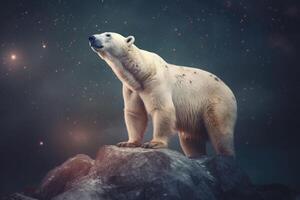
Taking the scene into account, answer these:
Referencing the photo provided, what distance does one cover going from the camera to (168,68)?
31.2 feet

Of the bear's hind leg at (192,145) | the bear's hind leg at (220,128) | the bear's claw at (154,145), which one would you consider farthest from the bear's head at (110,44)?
the bear's hind leg at (192,145)

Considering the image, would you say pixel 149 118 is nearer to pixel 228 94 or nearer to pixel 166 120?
pixel 166 120

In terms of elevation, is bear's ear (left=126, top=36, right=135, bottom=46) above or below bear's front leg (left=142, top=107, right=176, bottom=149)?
above

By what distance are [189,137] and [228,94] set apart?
141 cm

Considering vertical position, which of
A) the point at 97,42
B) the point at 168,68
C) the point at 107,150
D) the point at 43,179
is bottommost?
the point at 43,179

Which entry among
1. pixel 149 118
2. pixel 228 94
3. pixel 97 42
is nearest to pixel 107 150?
pixel 149 118

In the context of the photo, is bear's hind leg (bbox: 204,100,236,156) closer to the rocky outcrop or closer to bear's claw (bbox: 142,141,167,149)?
the rocky outcrop

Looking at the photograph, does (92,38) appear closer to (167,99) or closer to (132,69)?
(132,69)

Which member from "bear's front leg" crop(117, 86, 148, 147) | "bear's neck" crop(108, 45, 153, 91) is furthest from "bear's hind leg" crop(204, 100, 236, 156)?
"bear's neck" crop(108, 45, 153, 91)

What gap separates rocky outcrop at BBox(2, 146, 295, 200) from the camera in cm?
719

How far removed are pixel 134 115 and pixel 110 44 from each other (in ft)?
5.50

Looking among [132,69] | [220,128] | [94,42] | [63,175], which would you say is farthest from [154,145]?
[94,42]

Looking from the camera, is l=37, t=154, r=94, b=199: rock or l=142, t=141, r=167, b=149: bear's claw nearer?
l=142, t=141, r=167, b=149: bear's claw

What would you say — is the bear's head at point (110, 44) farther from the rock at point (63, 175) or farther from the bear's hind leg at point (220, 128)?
the bear's hind leg at point (220, 128)
